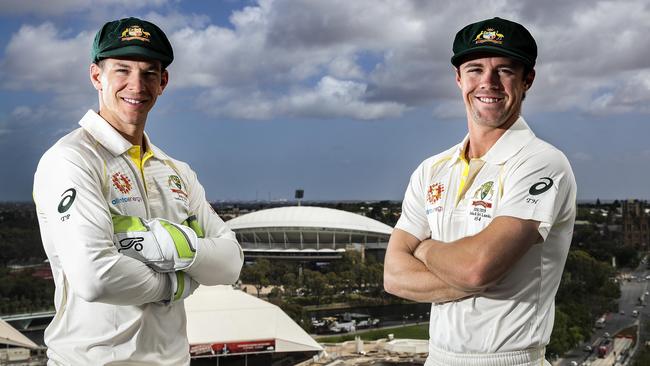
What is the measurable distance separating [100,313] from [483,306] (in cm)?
143

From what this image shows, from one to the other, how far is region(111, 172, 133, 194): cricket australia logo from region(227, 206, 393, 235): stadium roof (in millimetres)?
52492

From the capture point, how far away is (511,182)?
273cm

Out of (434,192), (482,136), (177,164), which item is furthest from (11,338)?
(482,136)

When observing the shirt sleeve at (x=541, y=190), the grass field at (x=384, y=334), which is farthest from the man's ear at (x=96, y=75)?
the grass field at (x=384, y=334)

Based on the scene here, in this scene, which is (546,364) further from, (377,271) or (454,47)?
(377,271)

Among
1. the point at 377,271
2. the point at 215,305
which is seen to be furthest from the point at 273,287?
the point at 215,305

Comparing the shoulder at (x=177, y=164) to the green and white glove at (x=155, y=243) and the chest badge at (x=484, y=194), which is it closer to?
the green and white glove at (x=155, y=243)

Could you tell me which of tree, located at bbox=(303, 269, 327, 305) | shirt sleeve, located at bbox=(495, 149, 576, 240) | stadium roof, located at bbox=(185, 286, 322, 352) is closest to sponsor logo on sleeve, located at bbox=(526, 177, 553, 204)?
shirt sleeve, located at bbox=(495, 149, 576, 240)

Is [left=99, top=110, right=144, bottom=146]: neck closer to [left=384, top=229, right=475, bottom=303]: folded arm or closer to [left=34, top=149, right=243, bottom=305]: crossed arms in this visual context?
[left=34, top=149, right=243, bottom=305]: crossed arms

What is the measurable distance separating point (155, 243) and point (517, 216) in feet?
4.30

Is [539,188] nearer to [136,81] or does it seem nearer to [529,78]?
[529,78]

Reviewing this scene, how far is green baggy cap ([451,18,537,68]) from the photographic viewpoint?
2742 mm

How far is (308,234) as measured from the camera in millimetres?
56875

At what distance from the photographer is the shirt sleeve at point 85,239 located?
2.51 meters
